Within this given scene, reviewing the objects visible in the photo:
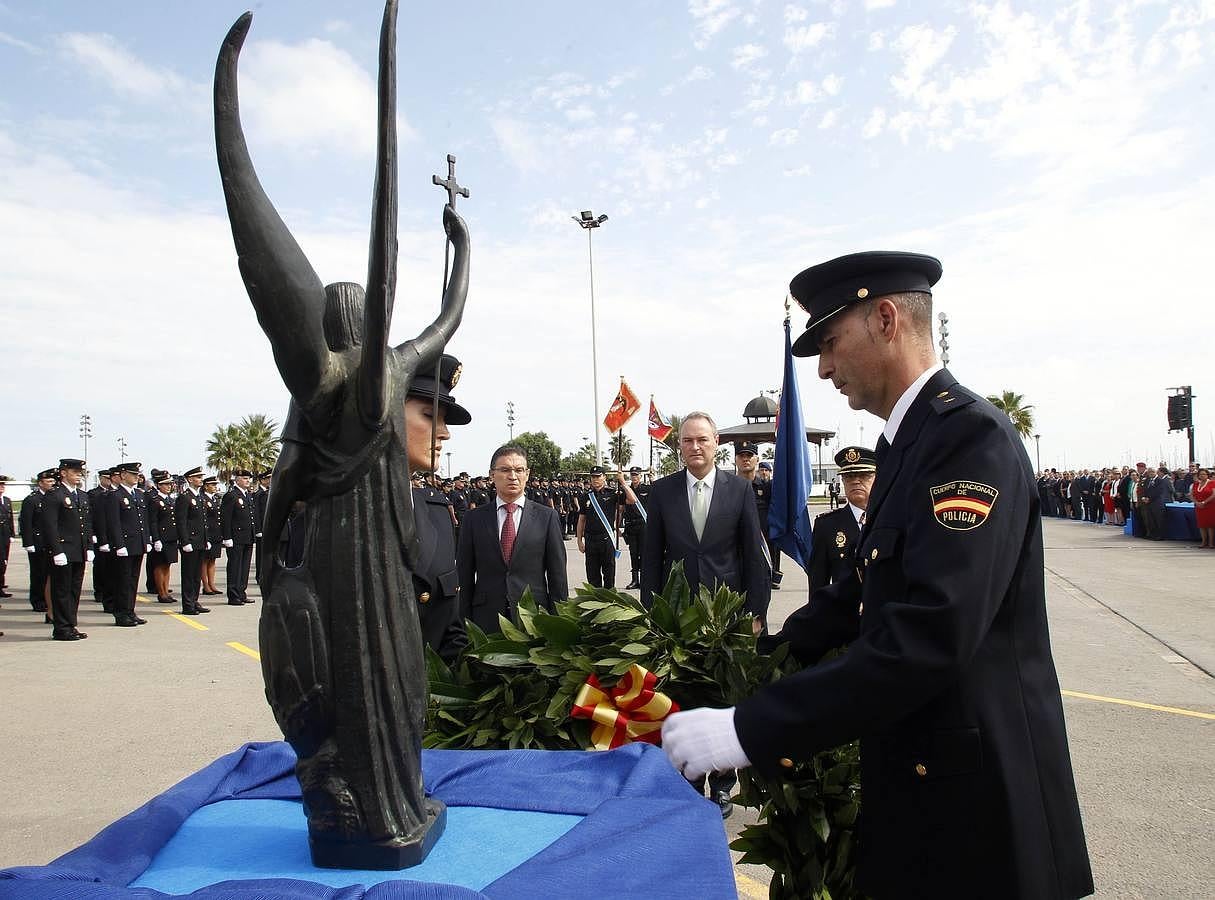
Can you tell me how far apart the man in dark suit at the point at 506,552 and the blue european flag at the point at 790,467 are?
185 centimetres

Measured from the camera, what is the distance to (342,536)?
1859 millimetres

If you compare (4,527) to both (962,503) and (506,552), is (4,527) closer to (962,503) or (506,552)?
(506,552)

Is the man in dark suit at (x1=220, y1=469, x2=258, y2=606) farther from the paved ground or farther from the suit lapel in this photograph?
A: the suit lapel

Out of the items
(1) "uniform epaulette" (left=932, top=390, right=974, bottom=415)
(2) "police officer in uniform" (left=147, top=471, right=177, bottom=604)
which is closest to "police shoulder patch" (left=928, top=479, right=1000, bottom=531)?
(1) "uniform epaulette" (left=932, top=390, right=974, bottom=415)

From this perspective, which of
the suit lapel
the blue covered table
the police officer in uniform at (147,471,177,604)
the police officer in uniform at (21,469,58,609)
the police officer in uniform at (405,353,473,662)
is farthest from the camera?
the police officer in uniform at (147,471,177,604)

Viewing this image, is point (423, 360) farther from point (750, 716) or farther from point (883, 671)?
point (883, 671)

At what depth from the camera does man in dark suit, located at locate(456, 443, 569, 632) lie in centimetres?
561

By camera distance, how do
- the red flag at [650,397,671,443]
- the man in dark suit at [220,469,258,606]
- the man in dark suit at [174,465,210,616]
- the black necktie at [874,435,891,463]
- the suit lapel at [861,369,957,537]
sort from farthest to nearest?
the red flag at [650,397,671,443]
the man in dark suit at [220,469,258,606]
the man in dark suit at [174,465,210,616]
the black necktie at [874,435,891,463]
the suit lapel at [861,369,957,537]

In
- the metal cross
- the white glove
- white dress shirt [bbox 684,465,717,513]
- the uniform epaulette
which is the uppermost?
the metal cross

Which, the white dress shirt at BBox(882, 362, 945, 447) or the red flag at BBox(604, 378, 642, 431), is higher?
the red flag at BBox(604, 378, 642, 431)

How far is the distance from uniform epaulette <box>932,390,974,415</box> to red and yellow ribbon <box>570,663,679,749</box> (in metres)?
1.01

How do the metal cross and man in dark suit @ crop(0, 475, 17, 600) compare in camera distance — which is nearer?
the metal cross

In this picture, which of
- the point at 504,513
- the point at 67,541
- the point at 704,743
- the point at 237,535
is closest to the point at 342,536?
the point at 704,743

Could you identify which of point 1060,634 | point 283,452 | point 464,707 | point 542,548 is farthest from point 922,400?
point 1060,634
